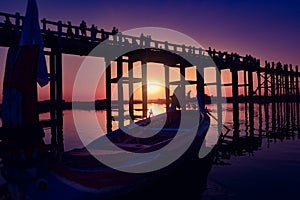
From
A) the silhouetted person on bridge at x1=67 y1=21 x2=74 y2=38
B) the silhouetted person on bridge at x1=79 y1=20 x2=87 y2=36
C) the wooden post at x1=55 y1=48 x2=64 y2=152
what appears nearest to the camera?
the wooden post at x1=55 y1=48 x2=64 y2=152

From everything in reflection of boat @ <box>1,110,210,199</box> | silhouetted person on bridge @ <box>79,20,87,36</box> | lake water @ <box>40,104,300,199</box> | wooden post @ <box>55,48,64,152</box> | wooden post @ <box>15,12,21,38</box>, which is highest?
silhouetted person on bridge @ <box>79,20,87,36</box>

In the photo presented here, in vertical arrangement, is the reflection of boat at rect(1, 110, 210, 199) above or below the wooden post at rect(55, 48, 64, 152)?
below

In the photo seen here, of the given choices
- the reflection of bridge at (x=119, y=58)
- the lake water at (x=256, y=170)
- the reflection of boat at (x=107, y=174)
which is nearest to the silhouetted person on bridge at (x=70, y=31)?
the reflection of bridge at (x=119, y=58)

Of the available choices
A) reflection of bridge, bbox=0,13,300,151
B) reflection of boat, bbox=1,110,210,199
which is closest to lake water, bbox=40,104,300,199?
reflection of boat, bbox=1,110,210,199

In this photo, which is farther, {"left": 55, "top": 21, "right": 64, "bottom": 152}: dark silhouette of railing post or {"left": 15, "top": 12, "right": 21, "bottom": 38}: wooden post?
{"left": 55, "top": 21, "right": 64, "bottom": 152}: dark silhouette of railing post

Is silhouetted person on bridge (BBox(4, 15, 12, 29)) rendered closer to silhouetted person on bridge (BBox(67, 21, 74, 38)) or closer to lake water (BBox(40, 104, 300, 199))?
silhouetted person on bridge (BBox(67, 21, 74, 38))

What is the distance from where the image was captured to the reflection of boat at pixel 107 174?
5121mm

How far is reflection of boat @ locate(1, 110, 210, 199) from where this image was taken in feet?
16.8

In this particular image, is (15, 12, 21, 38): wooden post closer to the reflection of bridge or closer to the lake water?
the reflection of bridge

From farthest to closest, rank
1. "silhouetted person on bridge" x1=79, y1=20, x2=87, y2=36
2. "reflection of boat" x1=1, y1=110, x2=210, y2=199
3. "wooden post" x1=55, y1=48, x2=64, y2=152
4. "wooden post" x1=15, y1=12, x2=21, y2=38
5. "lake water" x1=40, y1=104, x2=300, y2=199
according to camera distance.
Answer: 1. "silhouetted person on bridge" x1=79, y1=20, x2=87, y2=36
2. "wooden post" x1=55, y1=48, x2=64, y2=152
3. "wooden post" x1=15, y1=12, x2=21, y2=38
4. "lake water" x1=40, y1=104, x2=300, y2=199
5. "reflection of boat" x1=1, y1=110, x2=210, y2=199

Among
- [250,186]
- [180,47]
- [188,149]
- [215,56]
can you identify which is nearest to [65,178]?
[188,149]

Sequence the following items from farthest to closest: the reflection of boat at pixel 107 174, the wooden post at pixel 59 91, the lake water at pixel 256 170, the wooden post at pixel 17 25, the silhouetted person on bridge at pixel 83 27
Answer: the silhouetted person on bridge at pixel 83 27
the wooden post at pixel 59 91
the wooden post at pixel 17 25
the lake water at pixel 256 170
the reflection of boat at pixel 107 174

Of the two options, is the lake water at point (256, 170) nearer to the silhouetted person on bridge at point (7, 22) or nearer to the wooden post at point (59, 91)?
the wooden post at point (59, 91)

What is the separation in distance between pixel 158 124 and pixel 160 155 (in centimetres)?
462
